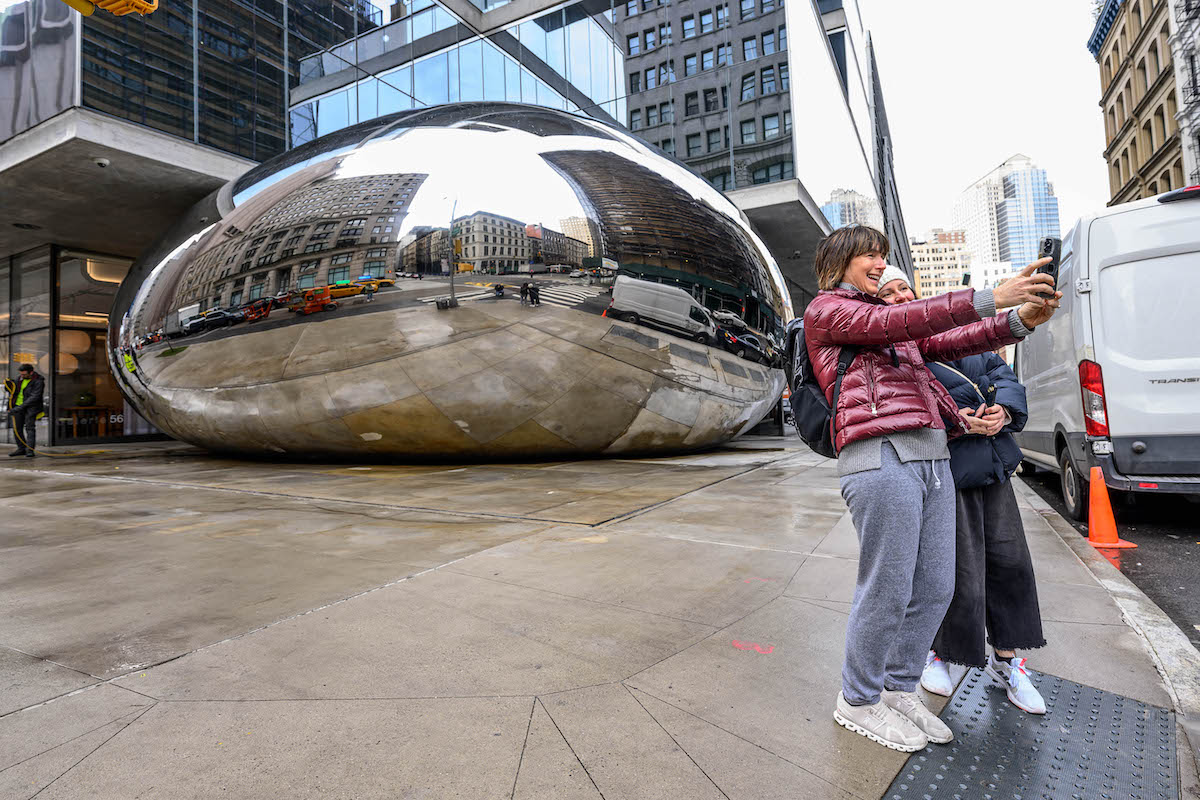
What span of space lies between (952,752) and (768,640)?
881 mm

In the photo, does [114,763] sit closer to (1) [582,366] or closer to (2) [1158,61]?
(1) [582,366]

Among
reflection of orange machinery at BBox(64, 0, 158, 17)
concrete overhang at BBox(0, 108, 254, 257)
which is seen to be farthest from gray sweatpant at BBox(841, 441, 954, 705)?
concrete overhang at BBox(0, 108, 254, 257)

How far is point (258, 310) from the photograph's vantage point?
29.1ft

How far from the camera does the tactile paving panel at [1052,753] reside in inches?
76.9

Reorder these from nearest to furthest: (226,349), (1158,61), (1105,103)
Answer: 1. (226,349)
2. (1158,61)
3. (1105,103)

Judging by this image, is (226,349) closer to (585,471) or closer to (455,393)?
(455,393)

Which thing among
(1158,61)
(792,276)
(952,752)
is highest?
(1158,61)

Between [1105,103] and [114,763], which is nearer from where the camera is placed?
[114,763]

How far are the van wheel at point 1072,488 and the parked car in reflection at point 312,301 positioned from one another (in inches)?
318

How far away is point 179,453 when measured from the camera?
1366 centimetres

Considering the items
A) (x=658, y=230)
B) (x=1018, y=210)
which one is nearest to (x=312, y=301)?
(x=658, y=230)

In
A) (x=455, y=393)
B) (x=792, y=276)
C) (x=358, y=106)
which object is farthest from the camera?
(x=792, y=276)

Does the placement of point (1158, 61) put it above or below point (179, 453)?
above

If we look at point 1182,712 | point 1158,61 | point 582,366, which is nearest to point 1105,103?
point 1158,61
